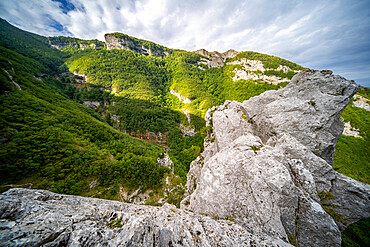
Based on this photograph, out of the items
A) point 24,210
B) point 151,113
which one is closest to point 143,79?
point 151,113

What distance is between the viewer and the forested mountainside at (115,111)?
57.2 feet

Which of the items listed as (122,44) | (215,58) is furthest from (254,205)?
(122,44)

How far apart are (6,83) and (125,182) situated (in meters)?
31.3

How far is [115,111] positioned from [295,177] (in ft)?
214

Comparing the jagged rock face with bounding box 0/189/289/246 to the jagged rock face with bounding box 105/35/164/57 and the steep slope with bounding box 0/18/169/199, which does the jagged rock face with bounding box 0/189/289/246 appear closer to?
the steep slope with bounding box 0/18/169/199

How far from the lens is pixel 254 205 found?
6801 millimetres

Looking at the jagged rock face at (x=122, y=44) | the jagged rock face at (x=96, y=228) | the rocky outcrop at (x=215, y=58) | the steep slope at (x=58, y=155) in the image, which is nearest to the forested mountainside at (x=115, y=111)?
the steep slope at (x=58, y=155)

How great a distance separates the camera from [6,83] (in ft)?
72.0

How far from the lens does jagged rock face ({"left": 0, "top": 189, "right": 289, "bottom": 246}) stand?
13.0 feet

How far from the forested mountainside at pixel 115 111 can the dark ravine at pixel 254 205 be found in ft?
17.9

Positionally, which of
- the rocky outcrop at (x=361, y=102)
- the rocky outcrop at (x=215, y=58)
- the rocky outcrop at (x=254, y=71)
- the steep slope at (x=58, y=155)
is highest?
the rocky outcrop at (x=215, y=58)

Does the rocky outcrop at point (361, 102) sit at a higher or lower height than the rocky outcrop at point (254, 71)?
lower

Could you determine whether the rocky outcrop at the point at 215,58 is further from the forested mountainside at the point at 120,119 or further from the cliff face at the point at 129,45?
the cliff face at the point at 129,45

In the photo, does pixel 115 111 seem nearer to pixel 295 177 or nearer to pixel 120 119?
pixel 120 119
